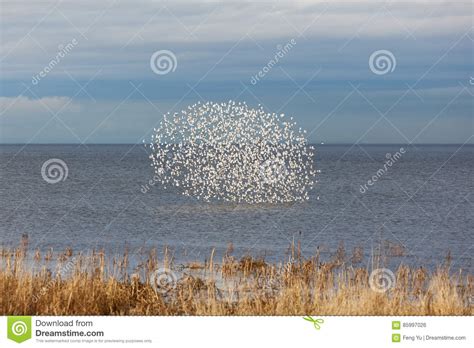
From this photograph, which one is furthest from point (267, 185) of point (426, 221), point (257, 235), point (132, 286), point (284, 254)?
point (132, 286)

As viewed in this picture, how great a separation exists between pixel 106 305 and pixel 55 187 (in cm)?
4667

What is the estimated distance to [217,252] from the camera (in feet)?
79.0
